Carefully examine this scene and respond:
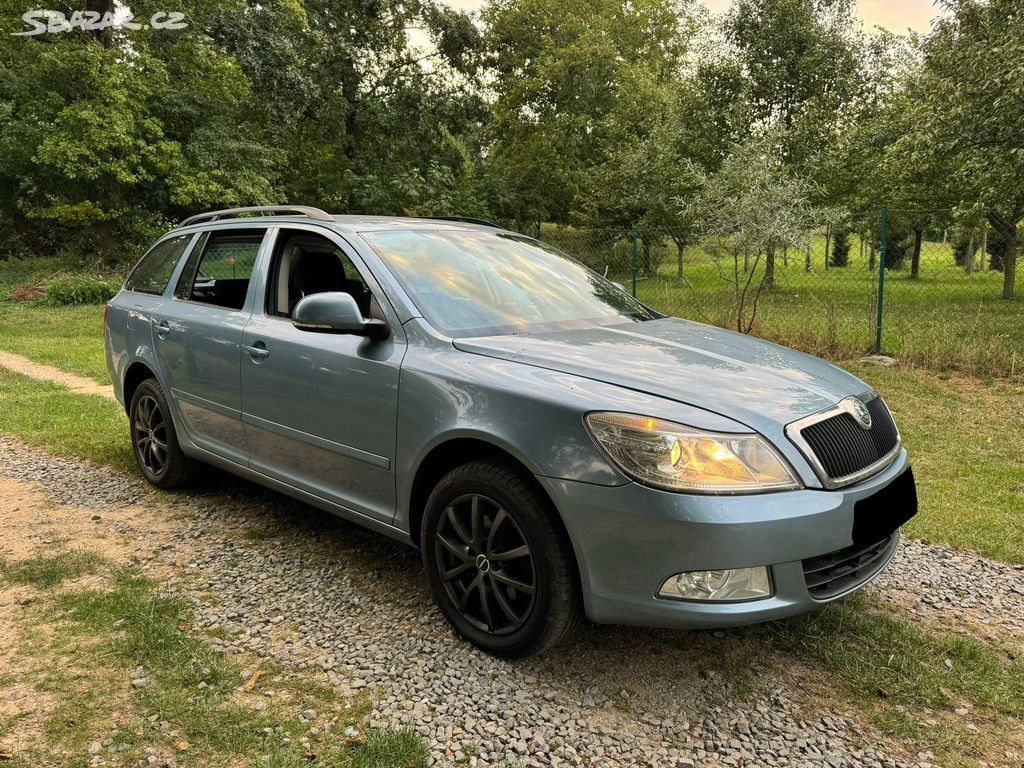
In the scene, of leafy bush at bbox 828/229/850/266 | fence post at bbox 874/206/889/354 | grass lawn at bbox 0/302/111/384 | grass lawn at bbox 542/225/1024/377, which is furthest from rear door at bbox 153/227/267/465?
leafy bush at bbox 828/229/850/266

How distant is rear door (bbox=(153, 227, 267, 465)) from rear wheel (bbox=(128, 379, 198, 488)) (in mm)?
272

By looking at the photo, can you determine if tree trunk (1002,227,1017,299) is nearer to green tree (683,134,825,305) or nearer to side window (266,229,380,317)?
green tree (683,134,825,305)

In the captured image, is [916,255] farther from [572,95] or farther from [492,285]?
[572,95]

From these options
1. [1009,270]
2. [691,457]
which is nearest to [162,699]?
[691,457]

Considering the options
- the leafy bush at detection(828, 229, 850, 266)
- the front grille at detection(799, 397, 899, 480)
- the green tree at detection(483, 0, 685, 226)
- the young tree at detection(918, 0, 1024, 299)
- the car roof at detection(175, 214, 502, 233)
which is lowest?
the front grille at detection(799, 397, 899, 480)

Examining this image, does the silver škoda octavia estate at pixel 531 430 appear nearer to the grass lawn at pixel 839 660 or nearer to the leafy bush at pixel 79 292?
the grass lawn at pixel 839 660

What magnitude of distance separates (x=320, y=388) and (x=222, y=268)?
5.49ft

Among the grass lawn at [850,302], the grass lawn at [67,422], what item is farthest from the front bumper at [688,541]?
the grass lawn at [850,302]

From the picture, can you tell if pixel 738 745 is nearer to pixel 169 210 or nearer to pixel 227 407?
Answer: pixel 227 407

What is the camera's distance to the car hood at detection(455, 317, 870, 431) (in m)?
2.56

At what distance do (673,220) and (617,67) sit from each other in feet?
31.4

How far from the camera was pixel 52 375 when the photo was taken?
9344mm

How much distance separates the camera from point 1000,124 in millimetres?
9953

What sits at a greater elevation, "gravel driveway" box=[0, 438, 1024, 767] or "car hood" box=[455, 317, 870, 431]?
"car hood" box=[455, 317, 870, 431]
